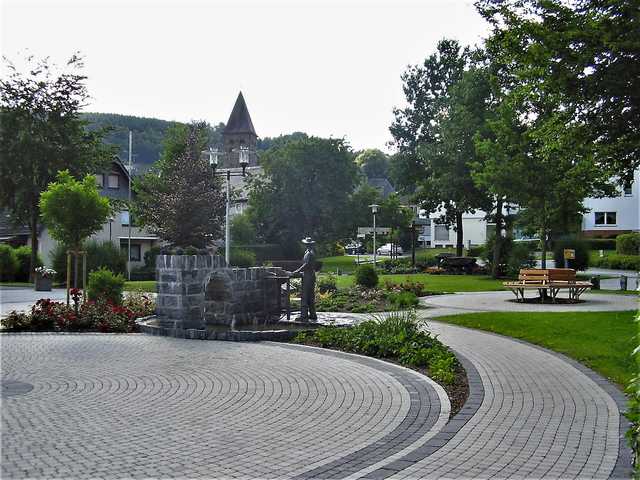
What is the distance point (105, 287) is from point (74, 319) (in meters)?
2.92

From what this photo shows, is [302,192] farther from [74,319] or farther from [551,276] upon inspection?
[74,319]

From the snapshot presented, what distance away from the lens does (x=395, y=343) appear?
428 inches

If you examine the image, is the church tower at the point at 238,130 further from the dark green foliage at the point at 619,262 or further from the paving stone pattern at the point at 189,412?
the paving stone pattern at the point at 189,412

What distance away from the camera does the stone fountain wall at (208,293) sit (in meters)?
14.0

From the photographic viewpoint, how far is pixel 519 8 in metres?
16.4

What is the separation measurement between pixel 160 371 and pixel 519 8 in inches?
529

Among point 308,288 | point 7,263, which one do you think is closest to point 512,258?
point 308,288

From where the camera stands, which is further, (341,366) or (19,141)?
(19,141)

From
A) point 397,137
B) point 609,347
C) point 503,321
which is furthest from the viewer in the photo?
point 397,137

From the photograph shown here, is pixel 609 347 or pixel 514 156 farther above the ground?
pixel 514 156

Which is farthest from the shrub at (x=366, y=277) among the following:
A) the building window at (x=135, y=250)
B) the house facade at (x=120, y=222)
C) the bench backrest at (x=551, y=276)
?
the building window at (x=135, y=250)

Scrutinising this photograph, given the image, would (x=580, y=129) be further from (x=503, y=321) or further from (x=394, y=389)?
(x=394, y=389)

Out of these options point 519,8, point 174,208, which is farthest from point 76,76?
point 519,8

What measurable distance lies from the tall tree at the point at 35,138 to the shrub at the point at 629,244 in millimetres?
35899
